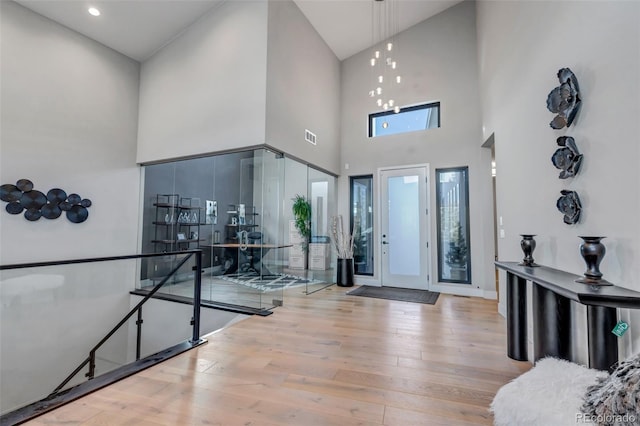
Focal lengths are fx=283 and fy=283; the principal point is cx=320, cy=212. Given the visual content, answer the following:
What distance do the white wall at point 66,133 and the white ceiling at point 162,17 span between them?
255 mm

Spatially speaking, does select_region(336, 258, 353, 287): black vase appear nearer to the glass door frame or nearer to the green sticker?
the glass door frame

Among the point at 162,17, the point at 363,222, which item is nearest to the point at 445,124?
the point at 363,222

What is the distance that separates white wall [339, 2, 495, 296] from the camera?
5.00m

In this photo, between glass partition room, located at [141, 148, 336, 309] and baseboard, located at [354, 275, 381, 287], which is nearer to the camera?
glass partition room, located at [141, 148, 336, 309]

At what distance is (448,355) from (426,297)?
2.26 m

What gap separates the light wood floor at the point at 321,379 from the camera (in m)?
1.80

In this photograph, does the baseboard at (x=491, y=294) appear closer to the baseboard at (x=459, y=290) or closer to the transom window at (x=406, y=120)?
the baseboard at (x=459, y=290)

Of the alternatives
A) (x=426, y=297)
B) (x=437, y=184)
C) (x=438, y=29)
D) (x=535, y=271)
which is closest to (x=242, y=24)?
(x=438, y=29)

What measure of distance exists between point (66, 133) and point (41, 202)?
3.77 ft

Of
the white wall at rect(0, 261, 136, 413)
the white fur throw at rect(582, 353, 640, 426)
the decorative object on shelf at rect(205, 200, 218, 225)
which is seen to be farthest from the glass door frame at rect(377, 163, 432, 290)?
the white wall at rect(0, 261, 136, 413)

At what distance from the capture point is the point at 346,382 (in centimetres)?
220

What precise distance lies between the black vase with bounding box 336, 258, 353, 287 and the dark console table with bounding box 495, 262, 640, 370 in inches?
132

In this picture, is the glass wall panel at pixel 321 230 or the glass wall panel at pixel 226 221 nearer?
the glass wall panel at pixel 226 221

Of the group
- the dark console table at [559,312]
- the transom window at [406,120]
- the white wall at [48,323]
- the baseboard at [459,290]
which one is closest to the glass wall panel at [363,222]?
the transom window at [406,120]
